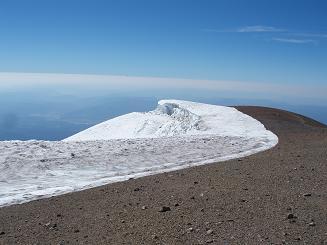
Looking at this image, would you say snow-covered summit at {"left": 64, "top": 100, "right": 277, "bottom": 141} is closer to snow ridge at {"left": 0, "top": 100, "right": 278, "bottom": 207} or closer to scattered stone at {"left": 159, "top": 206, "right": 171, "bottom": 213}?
snow ridge at {"left": 0, "top": 100, "right": 278, "bottom": 207}

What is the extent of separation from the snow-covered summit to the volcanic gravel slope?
31.0ft

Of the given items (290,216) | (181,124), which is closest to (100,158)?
(290,216)

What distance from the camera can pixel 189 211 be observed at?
804cm

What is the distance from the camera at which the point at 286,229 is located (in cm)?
692

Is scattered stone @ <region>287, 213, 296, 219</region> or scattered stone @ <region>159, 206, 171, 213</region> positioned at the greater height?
scattered stone @ <region>287, 213, 296, 219</region>

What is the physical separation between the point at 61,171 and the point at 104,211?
4.52 metres

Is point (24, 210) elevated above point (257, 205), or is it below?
below

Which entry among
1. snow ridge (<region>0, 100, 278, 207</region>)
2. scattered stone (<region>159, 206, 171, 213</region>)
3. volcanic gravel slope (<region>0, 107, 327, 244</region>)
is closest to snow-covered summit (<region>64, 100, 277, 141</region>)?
snow ridge (<region>0, 100, 278, 207</region>)

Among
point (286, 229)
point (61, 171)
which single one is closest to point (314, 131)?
point (61, 171)

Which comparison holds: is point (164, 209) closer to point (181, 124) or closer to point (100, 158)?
point (100, 158)

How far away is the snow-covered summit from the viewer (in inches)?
934

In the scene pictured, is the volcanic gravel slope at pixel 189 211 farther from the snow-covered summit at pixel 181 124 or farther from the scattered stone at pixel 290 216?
the snow-covered summit at pixel 181 124

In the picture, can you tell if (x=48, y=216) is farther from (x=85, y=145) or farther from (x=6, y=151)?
(x=85, y=145)

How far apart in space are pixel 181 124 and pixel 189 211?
79.5ft
